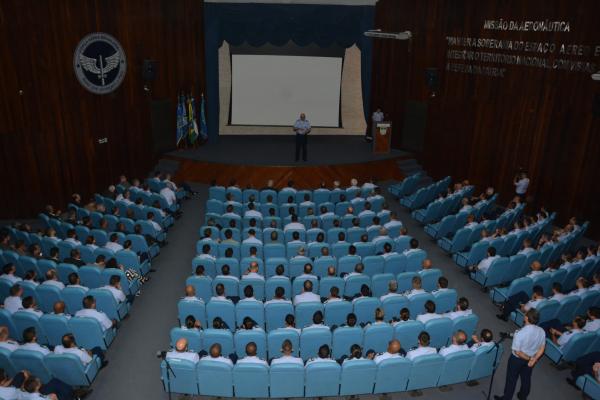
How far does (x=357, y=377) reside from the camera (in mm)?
6027

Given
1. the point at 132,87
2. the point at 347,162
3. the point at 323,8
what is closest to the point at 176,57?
the point at 132,87

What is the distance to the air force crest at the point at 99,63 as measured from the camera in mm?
12336

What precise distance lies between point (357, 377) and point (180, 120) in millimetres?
11678

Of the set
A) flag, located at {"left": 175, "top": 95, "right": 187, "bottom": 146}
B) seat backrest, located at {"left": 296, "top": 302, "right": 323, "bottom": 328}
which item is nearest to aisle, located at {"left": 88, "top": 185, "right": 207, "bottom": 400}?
seat backrest, located at {"left": 296, "top": 302, "right": 323, "bottom": 328}

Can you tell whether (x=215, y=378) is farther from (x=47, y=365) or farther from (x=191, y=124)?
(x=191, y=124)

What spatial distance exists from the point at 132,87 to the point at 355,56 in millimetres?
8484

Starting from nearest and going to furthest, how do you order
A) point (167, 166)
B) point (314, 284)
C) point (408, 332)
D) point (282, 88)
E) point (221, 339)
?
point (221, 339)
point (408, 332)
point (314, 284)
point (167, 166)
point (282, 88)

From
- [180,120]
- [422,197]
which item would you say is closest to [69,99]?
[180,120]

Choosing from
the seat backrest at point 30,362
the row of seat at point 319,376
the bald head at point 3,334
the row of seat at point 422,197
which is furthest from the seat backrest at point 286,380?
the row of seat at point 422,197

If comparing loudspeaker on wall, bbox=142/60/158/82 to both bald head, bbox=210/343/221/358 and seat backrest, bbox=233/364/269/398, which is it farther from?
seat backrest, bbox=233/364/269/398

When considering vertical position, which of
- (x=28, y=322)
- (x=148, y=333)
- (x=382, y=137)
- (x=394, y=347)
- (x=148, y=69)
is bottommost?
(x=148, y=333)

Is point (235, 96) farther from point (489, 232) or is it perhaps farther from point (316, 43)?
point (489, 232)

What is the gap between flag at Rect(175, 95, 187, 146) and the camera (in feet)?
51.3

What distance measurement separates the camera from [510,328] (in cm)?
810
